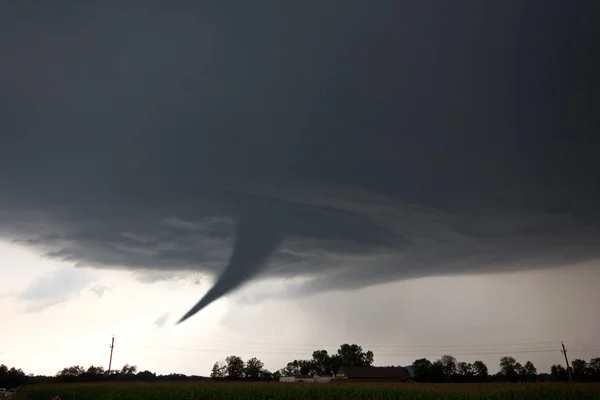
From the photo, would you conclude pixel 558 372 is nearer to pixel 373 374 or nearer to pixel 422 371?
pixel 422 371

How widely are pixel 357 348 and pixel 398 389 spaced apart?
404 feet

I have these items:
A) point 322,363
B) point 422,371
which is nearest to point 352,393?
point 422,371

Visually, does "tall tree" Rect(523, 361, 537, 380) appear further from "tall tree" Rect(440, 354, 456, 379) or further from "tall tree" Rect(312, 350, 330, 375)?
"tall tree" Rect(312, 350, 330, 375)

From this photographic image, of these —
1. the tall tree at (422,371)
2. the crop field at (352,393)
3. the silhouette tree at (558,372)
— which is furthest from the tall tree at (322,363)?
the crop field at (352,393)

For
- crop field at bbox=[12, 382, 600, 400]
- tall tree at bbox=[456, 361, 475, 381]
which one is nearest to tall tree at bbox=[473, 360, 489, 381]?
tall tree at bbox=[456, 361, 475, 381]

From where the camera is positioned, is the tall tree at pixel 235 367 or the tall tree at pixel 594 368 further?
the tall tree at pixel 235 367

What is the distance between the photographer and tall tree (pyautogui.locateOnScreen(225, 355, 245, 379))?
146m

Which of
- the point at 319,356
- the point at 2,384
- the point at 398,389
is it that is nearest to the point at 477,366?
the point at 319,356

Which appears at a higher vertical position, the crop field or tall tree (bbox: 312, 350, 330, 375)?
tall tree (bbox: 312, 350, 330, 375)

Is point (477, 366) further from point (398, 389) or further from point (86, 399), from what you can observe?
point (86, 399)

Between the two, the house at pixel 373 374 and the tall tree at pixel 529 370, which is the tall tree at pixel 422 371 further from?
the tall tree at pixel 529 370

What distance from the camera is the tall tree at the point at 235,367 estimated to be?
146m

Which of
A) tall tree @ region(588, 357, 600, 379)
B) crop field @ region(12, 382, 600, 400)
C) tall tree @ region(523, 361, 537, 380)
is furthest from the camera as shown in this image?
tall tree @ region(523, 361, 537, 380)

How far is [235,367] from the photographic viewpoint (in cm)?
14962
